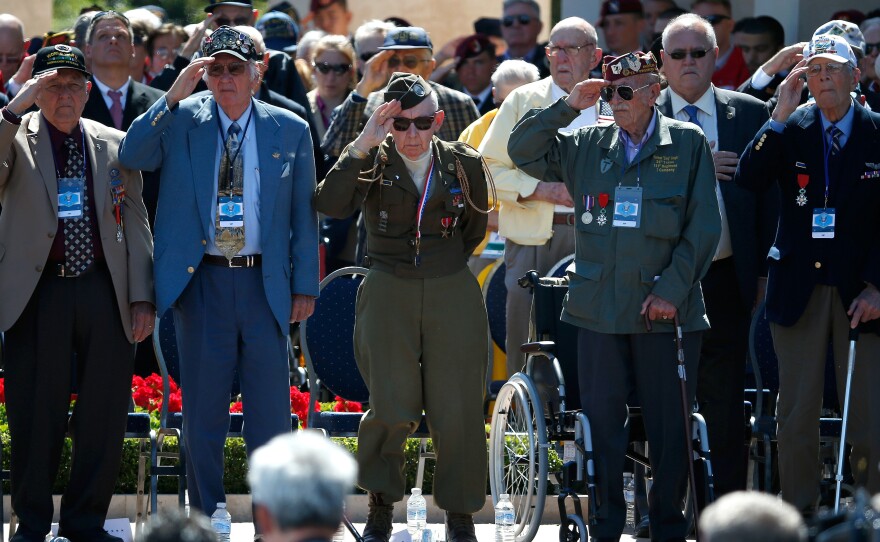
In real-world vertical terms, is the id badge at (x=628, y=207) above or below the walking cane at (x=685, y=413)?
above

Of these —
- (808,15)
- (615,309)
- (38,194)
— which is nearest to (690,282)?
(615,309)

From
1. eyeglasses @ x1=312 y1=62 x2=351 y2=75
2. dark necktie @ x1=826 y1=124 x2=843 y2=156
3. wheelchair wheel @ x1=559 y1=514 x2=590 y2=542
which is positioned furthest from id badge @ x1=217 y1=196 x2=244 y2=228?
eyeglasses @ x1=312 y1=62 x2=351 y2=75

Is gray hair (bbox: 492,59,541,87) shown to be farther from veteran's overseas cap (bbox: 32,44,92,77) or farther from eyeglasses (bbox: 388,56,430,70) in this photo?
veteran's overseas cap (bbox: 32,44,92,77)

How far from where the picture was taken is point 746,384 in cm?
909

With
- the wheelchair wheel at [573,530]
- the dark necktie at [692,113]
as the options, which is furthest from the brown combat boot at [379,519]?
the dark necktie at [692,113]

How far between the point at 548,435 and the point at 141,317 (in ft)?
6.36

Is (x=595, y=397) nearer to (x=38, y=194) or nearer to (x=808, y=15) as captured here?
(x=38, y=194)

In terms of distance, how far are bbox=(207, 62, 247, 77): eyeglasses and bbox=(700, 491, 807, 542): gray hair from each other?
4.01 m

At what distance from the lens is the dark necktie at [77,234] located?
7.41 m

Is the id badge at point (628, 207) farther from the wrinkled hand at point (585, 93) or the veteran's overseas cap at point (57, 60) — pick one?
the veteran's overseas cap at point (57, 60)

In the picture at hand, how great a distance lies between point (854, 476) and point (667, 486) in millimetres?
1131

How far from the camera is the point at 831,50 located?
7.70 metres

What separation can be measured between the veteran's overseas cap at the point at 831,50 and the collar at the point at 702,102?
2.37ft

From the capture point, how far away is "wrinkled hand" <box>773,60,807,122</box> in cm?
766
